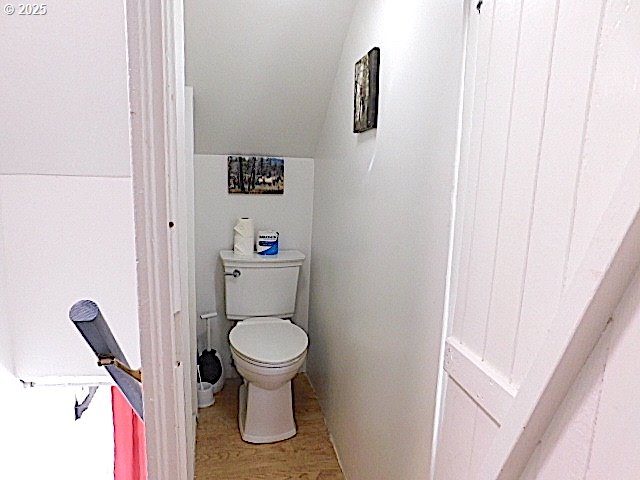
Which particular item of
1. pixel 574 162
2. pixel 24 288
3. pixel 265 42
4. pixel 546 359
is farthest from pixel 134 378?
pixel 265 42

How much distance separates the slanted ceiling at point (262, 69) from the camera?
175cm

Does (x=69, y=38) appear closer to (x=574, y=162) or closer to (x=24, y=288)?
(x=24, y=288)

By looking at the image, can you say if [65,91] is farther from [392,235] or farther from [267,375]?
[267,375]

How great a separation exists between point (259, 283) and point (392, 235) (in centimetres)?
118

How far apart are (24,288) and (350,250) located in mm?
1224

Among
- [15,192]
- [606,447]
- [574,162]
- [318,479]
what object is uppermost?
[574,162]

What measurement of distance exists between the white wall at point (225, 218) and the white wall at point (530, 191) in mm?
1669

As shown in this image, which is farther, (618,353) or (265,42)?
(265,42)

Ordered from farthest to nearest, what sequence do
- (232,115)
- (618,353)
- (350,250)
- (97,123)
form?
1. (232,115)
2. (350,250)
3. (97,123)
4. (618,353)

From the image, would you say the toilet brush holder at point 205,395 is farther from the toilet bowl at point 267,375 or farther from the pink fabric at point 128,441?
the pink fabric at point 128,441

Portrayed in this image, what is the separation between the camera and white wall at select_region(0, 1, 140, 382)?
1.26m

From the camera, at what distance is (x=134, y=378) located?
82 centimetres

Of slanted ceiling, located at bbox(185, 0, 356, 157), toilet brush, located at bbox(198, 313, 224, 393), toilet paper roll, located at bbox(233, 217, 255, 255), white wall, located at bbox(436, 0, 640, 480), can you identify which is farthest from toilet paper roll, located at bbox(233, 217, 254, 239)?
white wall, located at bbox(436, 0, 640, 480)

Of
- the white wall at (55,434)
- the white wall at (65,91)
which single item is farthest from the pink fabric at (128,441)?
the white wall at (65,91)
